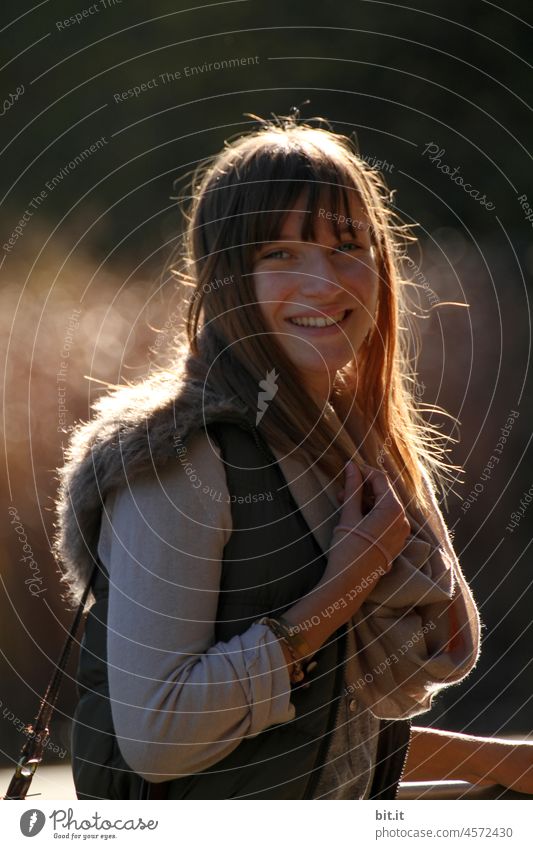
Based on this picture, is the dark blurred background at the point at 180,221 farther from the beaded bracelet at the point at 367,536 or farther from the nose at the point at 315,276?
the beaded bracelet at the point at 367,536

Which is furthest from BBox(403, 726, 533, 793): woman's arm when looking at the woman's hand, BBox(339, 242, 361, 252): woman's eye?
BBox(339, 242, 361, 252): woman's eye

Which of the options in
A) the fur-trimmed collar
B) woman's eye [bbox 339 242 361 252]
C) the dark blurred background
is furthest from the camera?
the dark blurred background

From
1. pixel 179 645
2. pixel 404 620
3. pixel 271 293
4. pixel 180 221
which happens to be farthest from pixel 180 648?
pixel 180 221

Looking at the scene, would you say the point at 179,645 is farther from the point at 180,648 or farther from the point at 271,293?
the point at 271,293

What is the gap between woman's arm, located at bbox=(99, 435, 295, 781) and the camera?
5.11ft

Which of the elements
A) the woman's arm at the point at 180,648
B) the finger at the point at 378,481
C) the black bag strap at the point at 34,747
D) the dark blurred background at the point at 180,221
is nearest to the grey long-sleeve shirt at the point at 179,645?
the woman's arm at the point at 180,648

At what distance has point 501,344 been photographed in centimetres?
509

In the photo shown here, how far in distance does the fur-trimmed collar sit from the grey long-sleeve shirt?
0.04 metres

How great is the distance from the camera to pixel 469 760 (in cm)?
219

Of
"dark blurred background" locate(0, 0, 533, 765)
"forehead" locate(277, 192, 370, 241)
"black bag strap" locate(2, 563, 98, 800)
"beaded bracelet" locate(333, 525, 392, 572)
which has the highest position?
"dark blurred background" locate(0, 0, 533, 765)

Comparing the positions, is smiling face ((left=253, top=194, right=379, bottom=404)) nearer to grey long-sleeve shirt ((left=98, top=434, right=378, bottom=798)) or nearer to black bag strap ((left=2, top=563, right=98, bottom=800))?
grey long-sleeve shirt ((left=98, top=434, right=378, bottom=798))

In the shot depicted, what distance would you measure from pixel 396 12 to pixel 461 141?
1.11m
